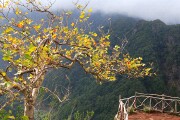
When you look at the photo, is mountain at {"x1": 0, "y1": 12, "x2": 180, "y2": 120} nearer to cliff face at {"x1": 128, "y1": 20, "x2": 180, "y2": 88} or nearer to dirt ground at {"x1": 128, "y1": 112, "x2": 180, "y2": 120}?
cliff face at {"x1": 128, "y1": 20, "x2": 180, "y2": 88}

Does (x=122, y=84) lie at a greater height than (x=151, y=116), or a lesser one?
greater

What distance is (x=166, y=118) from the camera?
1909cm

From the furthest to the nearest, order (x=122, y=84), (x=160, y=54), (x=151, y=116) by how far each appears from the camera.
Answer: (x=160, y=54) < (x=122, y=84) < (x=151, y=116)

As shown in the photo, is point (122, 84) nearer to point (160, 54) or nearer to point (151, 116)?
point (160, 54)

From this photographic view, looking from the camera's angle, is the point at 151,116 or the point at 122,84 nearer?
the point at 151,116

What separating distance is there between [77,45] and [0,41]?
311cm

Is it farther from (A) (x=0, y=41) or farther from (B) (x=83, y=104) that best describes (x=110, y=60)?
(B) (x=83, y=104)

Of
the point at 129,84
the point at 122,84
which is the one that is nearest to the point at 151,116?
the point at 129,84

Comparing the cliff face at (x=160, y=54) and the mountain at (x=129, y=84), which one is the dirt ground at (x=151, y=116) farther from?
the cliff face at (x=160, y=54)

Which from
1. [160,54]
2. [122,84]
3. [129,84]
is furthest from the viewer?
[160,54]

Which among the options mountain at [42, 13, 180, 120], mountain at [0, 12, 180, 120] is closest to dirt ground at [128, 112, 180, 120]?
mountain at [0, 12, 180, 120]

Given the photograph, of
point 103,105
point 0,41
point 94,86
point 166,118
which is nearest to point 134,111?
point 166,118

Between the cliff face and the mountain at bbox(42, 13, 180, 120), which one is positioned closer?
the mountain at bbox(42, 13, 180, 120)

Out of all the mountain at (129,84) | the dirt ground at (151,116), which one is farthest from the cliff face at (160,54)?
the dirt ground at (151,116)
